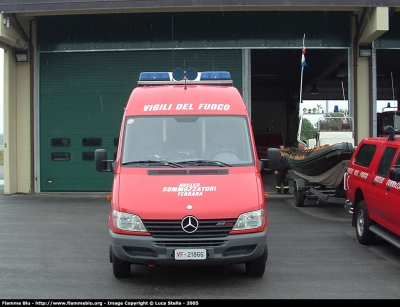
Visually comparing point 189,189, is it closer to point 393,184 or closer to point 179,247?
point 179,247

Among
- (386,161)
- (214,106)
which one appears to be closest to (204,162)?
(214,106)

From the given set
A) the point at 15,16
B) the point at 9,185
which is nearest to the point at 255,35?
the point at 15,16

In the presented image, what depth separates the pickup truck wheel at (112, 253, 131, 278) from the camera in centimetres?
675

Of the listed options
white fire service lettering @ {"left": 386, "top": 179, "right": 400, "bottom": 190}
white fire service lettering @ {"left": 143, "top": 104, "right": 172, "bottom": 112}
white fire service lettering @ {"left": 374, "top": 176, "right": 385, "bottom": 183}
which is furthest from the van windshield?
white fire service lettering @ {"left": 374, "top": 176, "right": 385, "bottom": 183}

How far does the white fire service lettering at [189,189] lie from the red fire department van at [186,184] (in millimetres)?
13

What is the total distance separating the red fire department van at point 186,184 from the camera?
6.20 metres

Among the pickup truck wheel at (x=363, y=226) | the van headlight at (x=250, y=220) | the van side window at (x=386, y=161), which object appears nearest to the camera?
the van headlight at (x=250, y=220)

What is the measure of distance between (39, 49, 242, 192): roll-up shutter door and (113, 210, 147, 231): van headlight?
1142 cm

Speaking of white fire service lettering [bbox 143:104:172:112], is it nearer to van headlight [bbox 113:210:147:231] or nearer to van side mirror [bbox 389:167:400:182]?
van headlight [bbox 113:210:147:231]

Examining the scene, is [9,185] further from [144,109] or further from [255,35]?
[144,109]

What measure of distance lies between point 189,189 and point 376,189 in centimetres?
364

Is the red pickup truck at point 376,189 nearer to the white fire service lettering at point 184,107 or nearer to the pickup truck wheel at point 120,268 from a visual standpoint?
the white fire service lettering at point 184,107

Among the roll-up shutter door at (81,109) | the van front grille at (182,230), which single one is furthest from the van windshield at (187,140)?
the roll-up shutter door at (81,109)

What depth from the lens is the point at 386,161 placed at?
8.52 m
